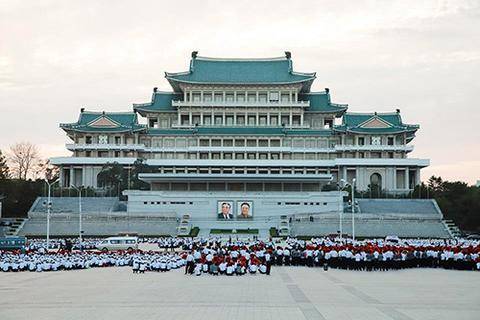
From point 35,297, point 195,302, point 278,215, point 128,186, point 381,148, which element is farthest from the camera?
point 381,148

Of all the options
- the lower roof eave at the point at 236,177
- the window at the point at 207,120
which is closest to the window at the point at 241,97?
the window at the point at 207,120

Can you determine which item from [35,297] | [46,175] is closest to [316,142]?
[46,175]

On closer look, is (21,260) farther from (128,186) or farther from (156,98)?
(156,98)

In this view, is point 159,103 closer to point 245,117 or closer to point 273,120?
point 245,117

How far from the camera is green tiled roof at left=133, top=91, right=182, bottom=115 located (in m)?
80.7

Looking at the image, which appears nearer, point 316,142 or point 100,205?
point 100,205

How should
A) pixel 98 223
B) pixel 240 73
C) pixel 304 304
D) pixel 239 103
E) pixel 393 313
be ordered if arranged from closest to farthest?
pixel 393 313 < pixel 304 304 < pixel 98 223 < pixel 239 103 < pixel 240 73

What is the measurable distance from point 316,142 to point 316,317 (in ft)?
212

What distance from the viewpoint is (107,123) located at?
78.1 m

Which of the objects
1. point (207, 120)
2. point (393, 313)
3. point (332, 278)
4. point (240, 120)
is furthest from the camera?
point (207, 120)

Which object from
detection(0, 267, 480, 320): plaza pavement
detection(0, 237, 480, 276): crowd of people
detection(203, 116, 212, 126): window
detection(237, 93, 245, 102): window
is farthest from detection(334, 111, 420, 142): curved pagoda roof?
detection(0, 267, 480, 320): plaza pavement

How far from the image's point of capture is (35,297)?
19.0 m

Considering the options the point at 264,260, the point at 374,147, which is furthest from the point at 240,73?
the point at 264,260

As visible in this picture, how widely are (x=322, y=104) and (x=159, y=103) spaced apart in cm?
1949
